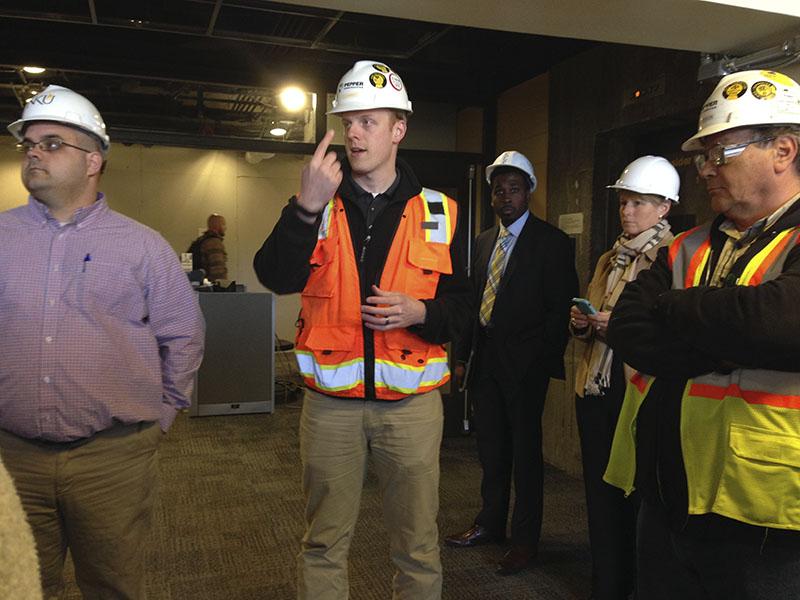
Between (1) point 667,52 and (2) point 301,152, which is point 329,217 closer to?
(1) point 667,52

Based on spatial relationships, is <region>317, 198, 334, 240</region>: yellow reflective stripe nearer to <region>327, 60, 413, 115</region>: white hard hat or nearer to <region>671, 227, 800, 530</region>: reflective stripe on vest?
<region>327, 60, 413, 115</region>: white hard hat

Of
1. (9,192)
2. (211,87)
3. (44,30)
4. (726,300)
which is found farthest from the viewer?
(9,192)

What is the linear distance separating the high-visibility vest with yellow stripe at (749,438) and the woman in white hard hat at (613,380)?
1.02 m

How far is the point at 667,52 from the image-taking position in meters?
3.55

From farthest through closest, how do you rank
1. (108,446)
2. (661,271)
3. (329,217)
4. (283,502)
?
(283,502)
(329,217)
(108,446)
(661,271)

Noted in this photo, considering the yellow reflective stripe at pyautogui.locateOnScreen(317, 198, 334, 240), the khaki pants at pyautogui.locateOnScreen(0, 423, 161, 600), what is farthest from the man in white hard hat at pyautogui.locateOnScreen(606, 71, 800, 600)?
the khaki pants at pyautogui.locateOnScreen(0, 423, 161, 600)

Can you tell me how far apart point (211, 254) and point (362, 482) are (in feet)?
21.1

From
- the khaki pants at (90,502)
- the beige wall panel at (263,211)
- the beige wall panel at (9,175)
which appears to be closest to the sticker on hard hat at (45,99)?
the khaki pants at (90,502)

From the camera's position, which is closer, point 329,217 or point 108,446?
point 108,446

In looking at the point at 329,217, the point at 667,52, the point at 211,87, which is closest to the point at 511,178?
the point at 667,52

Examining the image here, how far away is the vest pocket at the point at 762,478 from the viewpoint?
4.37 ft

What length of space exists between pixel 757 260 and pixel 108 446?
5.65ft

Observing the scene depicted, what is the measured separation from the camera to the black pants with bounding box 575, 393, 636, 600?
2557 millimetres

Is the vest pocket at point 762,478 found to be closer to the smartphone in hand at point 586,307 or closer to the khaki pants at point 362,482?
the khaki pants at point 362,482
